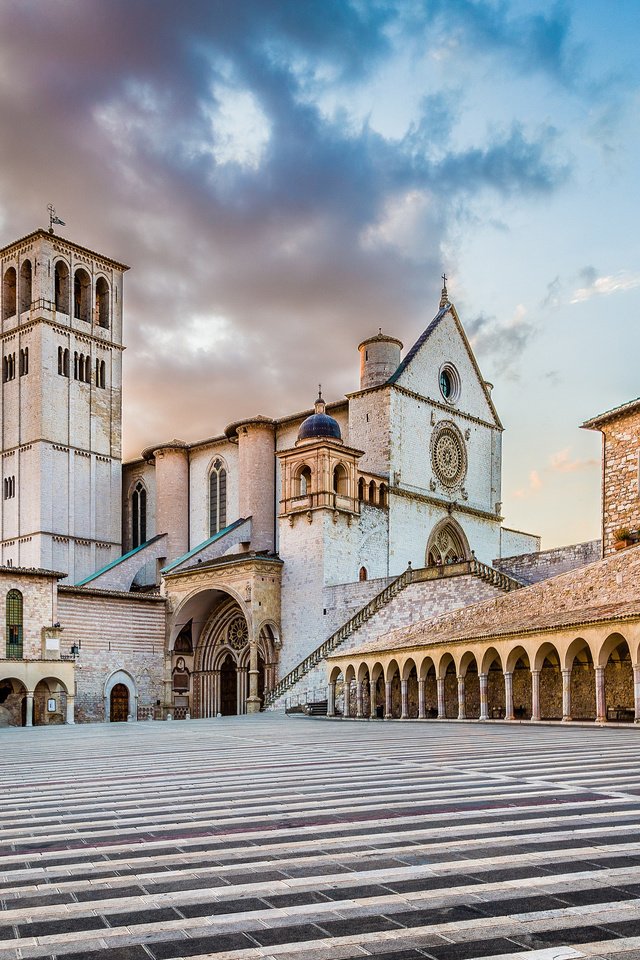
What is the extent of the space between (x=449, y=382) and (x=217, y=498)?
14.0 m

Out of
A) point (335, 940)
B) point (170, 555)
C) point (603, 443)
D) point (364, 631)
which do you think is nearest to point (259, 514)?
point (170, 555)

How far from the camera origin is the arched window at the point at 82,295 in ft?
196

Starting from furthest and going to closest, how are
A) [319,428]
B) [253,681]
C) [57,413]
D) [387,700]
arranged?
[57,413], [319,428], [253,681], [387,700]

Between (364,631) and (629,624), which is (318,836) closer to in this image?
(629,624)

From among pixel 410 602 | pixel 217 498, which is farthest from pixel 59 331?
pixel 410 602

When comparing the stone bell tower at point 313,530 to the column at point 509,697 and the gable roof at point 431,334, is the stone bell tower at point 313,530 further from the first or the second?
the column at point 509,697

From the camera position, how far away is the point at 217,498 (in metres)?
55.6

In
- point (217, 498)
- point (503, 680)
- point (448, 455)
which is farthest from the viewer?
point (217, 498)

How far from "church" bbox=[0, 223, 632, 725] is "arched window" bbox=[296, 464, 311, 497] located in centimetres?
9

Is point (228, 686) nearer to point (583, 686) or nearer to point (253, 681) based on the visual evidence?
point (253, 681)

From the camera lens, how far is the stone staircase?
37375 mm

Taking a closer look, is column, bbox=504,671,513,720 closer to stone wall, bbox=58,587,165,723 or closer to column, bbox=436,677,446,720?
column, bbox=436,677,446,720

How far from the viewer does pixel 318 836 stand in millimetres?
7027

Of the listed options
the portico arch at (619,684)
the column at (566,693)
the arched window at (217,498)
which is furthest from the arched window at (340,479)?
the column at (566,693)
